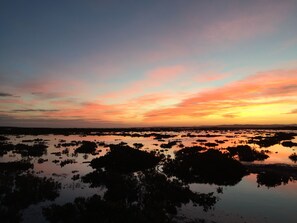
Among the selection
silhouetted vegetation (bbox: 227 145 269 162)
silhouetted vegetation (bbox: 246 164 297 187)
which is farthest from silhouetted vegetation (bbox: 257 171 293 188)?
silhouetted vegetation (bbox: 227 145 269 162)

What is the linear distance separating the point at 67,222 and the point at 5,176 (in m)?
12.3

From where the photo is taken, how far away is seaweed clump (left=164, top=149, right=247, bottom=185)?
22.6 meters

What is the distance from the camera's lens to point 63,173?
2394 centimetres

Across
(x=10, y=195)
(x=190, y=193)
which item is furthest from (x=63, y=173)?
(x=190, y=193)

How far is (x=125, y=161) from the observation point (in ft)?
95.7

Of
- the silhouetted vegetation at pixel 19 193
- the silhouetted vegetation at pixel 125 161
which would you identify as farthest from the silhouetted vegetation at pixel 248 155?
the silhouetted vegetation at pixel 19 193

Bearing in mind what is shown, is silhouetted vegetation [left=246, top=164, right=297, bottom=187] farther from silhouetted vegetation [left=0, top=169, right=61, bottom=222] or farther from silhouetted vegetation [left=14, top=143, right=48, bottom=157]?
silhouetted vegetation [left=14, top=143, right=48, bottom=157]

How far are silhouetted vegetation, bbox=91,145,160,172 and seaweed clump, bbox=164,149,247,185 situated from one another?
2.78 meters

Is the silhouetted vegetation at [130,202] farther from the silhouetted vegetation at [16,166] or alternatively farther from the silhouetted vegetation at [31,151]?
the silhouetted vegetation at [31,151]

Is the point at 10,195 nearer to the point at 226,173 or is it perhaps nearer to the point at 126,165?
the point at 126,165

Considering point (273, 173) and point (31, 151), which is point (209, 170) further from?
point (31, 151)

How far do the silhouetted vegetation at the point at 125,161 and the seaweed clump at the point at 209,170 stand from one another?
2782mm

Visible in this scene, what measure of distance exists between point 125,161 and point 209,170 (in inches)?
352

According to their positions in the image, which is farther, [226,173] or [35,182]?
[226,173]
